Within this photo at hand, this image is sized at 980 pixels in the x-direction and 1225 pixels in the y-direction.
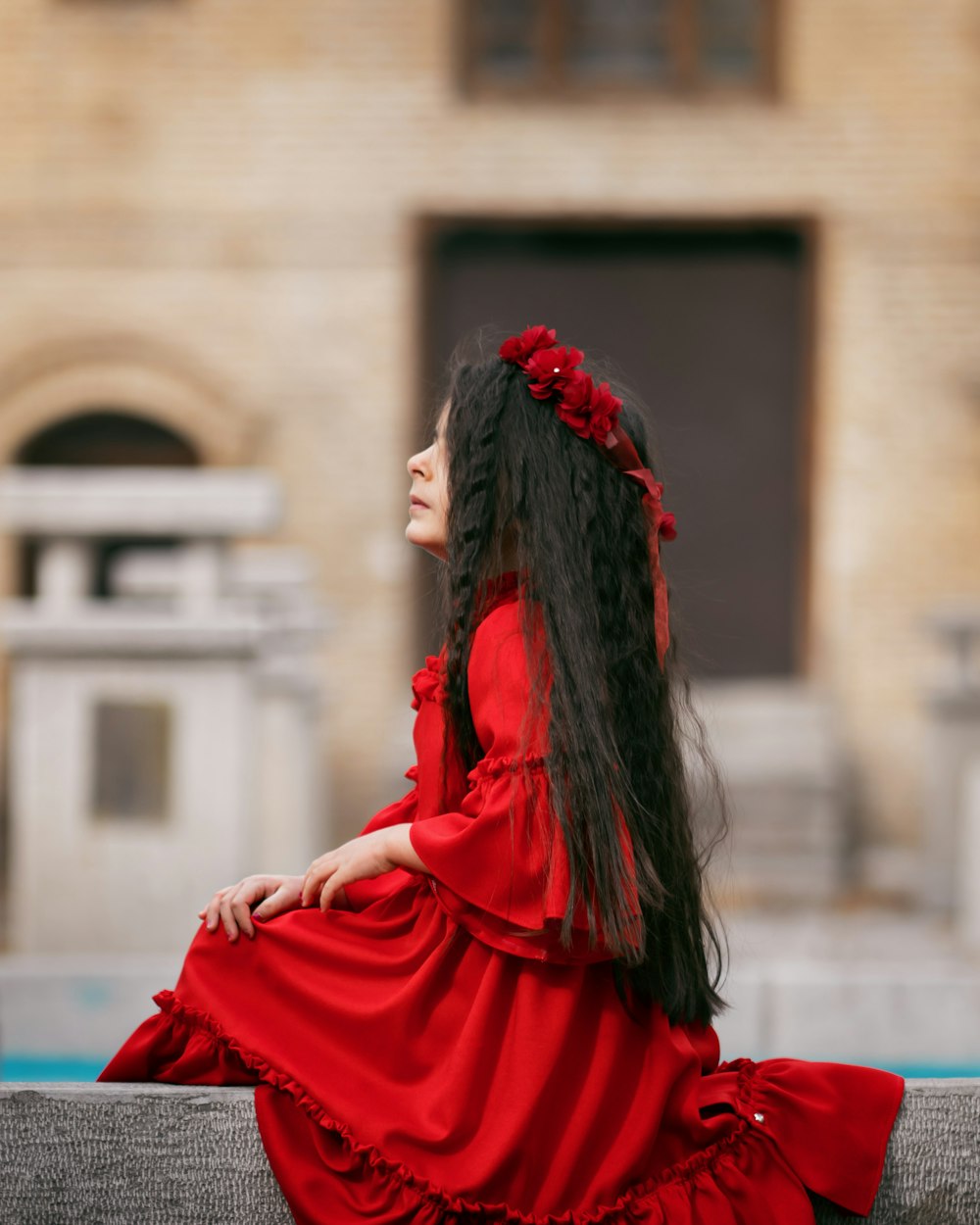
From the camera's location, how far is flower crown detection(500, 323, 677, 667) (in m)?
2.10

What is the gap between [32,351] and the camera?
9.38 meters

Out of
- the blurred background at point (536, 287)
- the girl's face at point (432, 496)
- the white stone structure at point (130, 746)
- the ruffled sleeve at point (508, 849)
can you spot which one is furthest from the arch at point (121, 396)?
the ruffled sleeve at point (508, 849)

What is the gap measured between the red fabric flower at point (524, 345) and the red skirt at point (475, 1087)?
0.67 meters

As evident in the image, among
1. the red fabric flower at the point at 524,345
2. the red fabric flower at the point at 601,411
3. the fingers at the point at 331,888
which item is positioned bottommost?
the fingers at the point at 331,888

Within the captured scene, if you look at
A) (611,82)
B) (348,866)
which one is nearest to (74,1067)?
(348,866)

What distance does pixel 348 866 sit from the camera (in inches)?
81.4

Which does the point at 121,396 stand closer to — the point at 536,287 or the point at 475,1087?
the point at 536,287

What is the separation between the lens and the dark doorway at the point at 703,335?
9547 mm

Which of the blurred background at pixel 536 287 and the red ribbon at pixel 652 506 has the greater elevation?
the blurred background at pixel 536 287

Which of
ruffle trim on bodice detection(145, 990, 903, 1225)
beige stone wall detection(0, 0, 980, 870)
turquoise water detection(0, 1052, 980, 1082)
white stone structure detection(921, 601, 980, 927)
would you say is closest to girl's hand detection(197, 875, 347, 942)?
ruffle trim on bodice detection(145, 990, 903, 1225)

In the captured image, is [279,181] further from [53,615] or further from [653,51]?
[53,615]

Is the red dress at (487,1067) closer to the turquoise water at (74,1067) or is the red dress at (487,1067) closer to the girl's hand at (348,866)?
the girl's hand at (348,866)

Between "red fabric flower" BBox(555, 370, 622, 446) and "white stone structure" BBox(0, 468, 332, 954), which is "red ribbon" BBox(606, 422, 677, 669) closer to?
"red fabric flower" BBox(555, 370, 622, 446)

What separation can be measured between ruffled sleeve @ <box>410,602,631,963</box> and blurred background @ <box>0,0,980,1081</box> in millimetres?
7057
